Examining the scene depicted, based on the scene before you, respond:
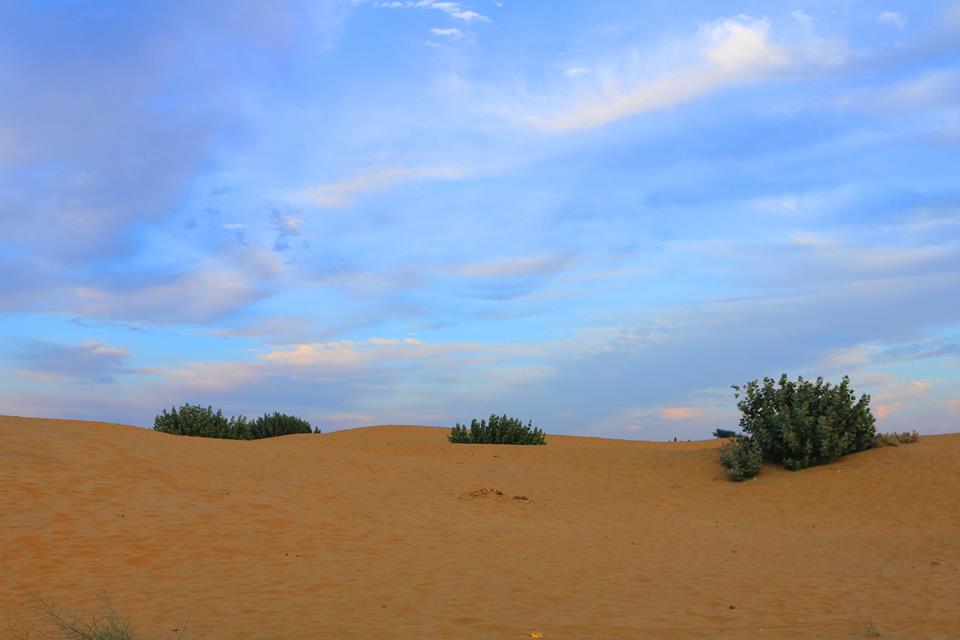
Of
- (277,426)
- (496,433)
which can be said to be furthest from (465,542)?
(277,426)

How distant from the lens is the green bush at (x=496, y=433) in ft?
115

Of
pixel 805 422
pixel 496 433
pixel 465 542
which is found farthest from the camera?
pixel 496 433

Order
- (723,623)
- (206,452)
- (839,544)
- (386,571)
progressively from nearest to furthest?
(723,623), (386,571), (839,544), (206,452)

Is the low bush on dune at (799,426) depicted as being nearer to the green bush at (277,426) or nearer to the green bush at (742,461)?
the green bush at (742,461)

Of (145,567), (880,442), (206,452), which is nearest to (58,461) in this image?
(206,452)

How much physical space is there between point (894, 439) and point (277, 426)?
30.0 metres

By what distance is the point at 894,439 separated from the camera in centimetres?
2452

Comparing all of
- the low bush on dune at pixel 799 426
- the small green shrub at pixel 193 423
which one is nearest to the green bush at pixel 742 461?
the low bush on dune at pixel 799 426

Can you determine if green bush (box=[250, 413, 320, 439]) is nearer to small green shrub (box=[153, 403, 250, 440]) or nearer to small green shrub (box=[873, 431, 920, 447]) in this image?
small green shrub (box=[153, 403, 250, 440])

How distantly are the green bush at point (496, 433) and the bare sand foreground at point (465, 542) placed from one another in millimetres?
9145

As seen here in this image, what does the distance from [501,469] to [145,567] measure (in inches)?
538

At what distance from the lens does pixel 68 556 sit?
1273cm

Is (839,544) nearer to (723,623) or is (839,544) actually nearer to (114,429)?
(723,623)

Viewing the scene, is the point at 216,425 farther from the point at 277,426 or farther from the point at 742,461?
the point at 742,461
